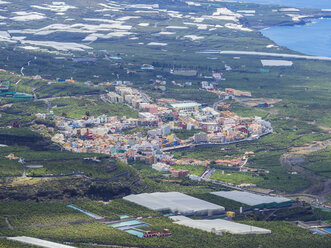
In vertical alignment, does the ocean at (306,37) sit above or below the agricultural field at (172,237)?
below

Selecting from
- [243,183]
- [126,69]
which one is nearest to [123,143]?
[243,183]

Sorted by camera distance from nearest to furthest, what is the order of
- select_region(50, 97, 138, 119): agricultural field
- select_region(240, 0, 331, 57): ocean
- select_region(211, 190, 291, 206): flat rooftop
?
select_region(211, 190, 291, 206): flat rooftop → select_region(50, 97, 138, 119): agricultural field → select_region(240, 0, 331, 57): ocean

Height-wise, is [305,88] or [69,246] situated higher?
[69,246]

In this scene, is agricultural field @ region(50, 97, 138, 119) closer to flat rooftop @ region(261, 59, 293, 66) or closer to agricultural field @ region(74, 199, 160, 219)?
agricultural field @ region(74, 199, 160, 219)

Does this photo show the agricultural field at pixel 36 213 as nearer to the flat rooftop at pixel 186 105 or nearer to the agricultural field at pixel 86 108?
the agricultural field at pixel 86 108

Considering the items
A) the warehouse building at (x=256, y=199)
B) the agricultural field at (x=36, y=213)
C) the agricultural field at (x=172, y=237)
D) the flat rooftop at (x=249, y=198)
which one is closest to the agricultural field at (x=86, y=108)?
the flat rooftop at (x=249, y=198)

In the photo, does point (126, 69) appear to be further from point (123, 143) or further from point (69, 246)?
point (69, 246)

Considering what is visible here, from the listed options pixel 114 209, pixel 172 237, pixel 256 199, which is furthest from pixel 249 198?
pixel 172 237

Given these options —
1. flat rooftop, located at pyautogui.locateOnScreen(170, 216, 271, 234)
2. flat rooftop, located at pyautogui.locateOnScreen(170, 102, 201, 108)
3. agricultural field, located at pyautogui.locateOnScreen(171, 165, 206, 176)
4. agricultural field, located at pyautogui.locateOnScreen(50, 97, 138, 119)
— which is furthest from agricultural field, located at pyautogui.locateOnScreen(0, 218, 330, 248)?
flat rooftop, located at pyautogui.locateOnScreen(170, 102, 201, 108)
